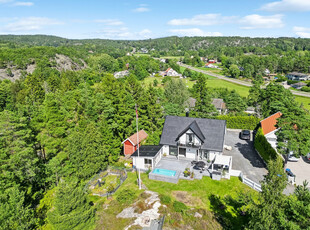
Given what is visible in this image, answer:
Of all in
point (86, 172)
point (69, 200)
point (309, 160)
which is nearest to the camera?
point (69, 200)

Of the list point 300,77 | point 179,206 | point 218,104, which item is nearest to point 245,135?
point 218,104

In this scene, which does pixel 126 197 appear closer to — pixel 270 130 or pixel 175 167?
pixel 175 167

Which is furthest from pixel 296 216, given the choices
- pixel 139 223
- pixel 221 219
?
pixel 139 223

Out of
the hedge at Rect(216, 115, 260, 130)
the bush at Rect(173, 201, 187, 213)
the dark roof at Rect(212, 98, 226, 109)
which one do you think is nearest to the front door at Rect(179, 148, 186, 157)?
the bush at Rect(173, 201, 187, 213)

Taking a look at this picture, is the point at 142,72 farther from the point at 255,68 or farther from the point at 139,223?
the point at 139,223

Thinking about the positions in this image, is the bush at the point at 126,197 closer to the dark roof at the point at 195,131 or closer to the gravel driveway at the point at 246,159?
the dark roof at the point at 195,131
